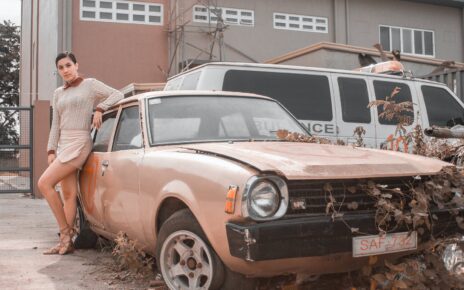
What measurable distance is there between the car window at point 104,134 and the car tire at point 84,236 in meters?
0.79

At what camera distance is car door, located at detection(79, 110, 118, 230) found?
486 cm

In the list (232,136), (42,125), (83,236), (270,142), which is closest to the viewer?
(270,142)

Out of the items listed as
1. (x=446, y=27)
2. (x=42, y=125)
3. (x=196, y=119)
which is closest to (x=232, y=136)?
(x=196, y=119)

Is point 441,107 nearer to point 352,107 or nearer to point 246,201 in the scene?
point 352,107

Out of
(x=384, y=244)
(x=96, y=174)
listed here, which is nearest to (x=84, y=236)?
(x=96, y=174)

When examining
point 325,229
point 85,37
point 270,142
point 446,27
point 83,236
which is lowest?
point 83,236

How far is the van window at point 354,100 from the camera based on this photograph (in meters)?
7.21

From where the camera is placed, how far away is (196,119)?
4.32 metres

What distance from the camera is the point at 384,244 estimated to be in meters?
3.14

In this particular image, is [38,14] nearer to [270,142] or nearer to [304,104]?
[304,104]

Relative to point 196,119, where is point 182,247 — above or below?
below

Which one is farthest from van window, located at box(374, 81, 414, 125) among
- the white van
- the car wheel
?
the car wheel

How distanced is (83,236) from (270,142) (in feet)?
8.80

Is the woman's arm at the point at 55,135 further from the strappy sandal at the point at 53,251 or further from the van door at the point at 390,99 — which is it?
the van door at the point at 390,99
